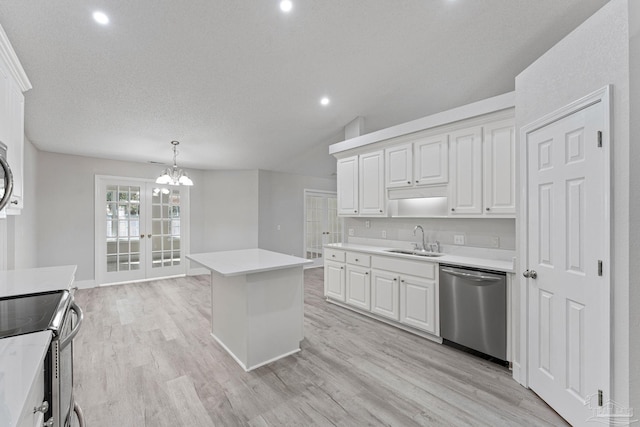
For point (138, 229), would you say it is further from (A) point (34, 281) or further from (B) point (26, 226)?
(A) point (34, 281)

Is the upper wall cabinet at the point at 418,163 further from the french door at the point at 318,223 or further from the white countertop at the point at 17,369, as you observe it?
the french door at the point at 318,223

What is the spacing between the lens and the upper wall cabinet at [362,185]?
375 cm

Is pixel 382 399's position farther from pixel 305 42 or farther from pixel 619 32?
pixel 305 42

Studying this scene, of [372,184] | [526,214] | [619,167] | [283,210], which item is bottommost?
[526,214]

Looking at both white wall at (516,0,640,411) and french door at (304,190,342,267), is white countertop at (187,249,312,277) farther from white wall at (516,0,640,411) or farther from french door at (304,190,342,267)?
french door at (304,190,342,267)

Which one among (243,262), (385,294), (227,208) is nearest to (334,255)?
(385,294)

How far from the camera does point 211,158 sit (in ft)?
17.5

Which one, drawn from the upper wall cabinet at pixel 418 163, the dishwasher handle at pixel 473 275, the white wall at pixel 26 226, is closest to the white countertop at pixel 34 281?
the white wall at pixel 26 226

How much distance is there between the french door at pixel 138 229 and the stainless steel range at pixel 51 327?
4285 mm

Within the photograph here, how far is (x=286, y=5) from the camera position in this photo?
230cm

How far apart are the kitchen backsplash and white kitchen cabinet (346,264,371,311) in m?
0.70

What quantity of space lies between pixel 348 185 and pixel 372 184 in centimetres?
48

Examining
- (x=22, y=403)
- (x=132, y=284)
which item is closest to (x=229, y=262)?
(x=22, y=403)

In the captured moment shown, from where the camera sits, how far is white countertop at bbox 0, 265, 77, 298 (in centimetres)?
167
